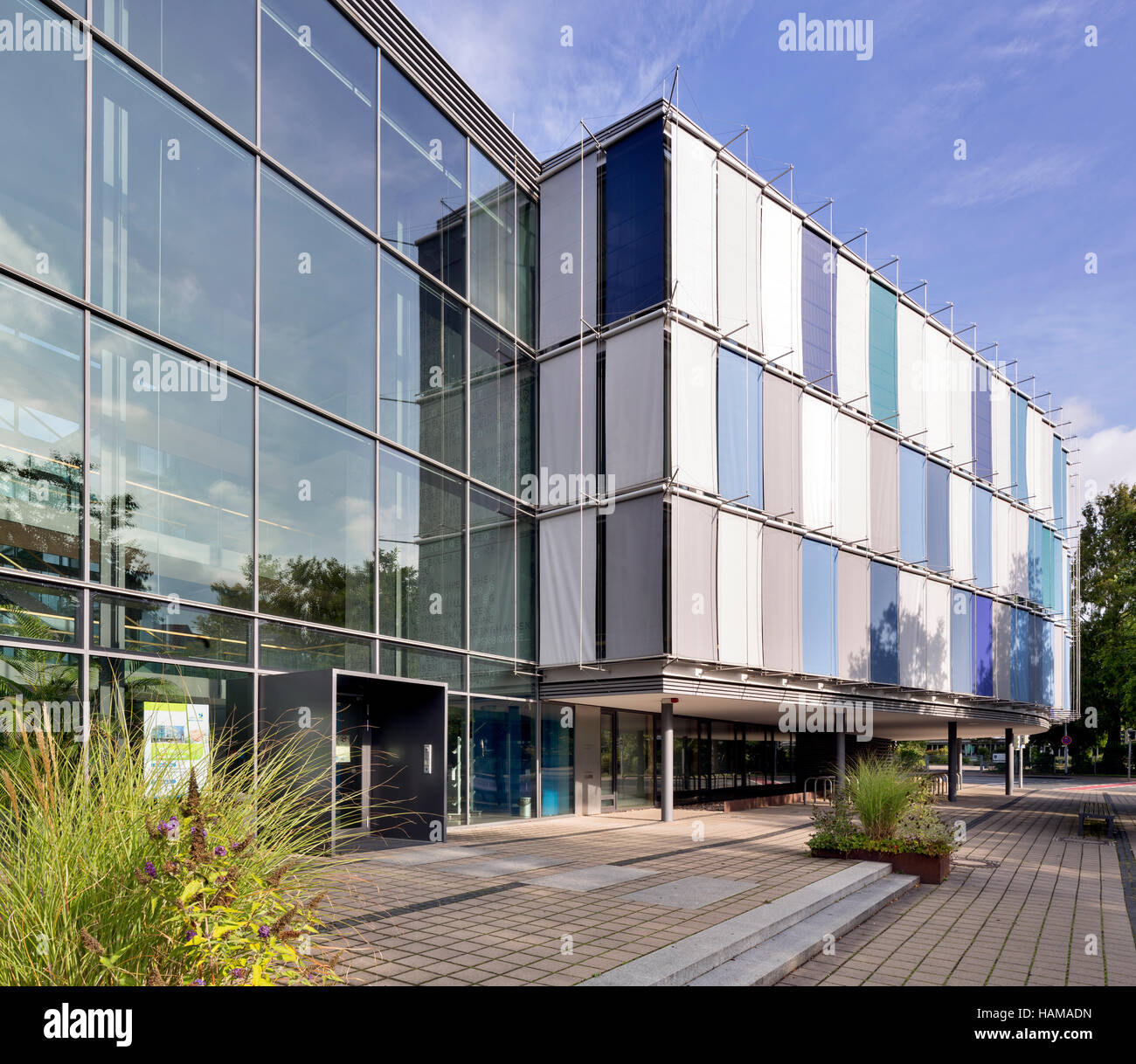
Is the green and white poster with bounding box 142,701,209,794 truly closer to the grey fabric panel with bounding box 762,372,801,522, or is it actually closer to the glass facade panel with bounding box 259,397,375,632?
the glass facade panel with bounding box 259,397,375,632

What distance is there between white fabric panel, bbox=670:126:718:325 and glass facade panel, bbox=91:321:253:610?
10690 millimetres

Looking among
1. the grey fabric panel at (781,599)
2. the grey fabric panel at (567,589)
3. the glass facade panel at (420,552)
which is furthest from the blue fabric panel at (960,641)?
the glass facade panel at (420,552)

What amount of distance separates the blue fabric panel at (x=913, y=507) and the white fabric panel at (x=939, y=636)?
141 centimetres

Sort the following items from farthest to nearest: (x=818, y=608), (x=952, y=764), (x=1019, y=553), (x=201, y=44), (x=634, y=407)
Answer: (x=1019, y=553) < (x=952, y=764) < (x=818, y=608) < (x=634, y=407) < (x=201, y=44)

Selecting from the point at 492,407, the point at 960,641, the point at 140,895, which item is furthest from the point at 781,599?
the point at 140,895

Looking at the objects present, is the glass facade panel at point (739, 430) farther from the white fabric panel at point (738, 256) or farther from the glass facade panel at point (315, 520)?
the glass facade panel at point (315, 520)

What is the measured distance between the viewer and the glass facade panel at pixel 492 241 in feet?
63.5

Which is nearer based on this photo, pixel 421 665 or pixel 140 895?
pixel 140 895

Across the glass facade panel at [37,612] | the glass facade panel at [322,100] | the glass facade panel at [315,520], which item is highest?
the glass facade panel at [322,100]

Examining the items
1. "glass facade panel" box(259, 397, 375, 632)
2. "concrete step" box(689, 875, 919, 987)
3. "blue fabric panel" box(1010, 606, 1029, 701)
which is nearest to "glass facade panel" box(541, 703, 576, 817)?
"glass facade panel" box(259, 397, 375, 632)

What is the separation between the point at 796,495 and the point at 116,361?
1698 centimetres

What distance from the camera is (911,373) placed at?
2972cm

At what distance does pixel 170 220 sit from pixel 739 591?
1398 centimetres

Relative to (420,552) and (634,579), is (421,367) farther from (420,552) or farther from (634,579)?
(634,579)
